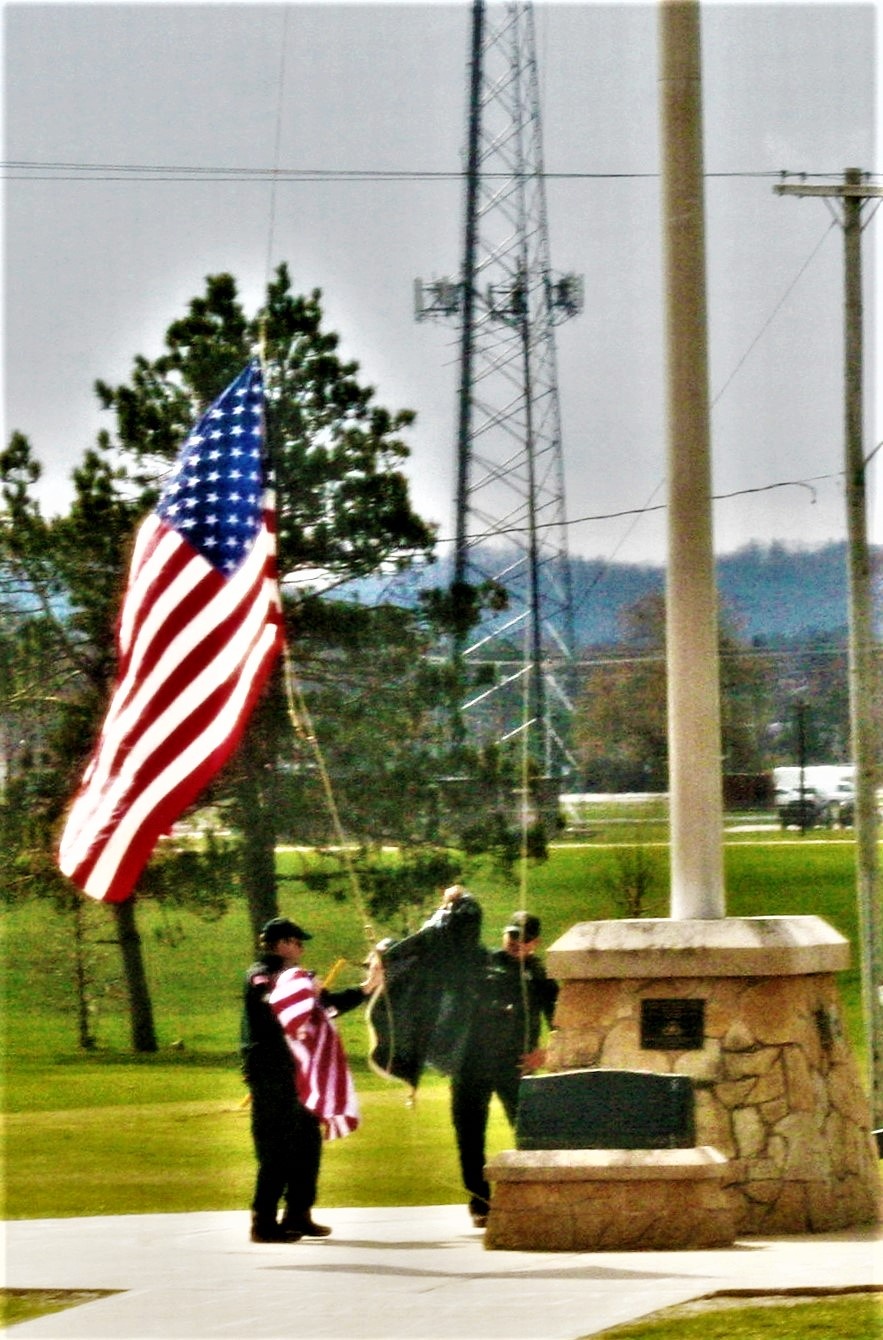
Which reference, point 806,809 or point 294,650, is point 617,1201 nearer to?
point 294,650

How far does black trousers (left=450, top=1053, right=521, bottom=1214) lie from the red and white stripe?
1.91 meters

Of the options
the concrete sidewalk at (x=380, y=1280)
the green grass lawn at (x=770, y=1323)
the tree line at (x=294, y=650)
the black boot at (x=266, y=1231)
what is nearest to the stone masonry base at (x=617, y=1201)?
the concrete sidewalk at (x=380, y=1280)

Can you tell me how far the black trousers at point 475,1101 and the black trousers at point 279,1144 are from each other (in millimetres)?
684

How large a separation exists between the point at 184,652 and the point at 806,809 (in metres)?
15.9

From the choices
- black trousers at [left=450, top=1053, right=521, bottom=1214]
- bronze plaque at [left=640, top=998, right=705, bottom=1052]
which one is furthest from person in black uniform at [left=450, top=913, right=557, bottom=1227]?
bronze plaque at [left=640, top=998, right=705, bottom=1052]

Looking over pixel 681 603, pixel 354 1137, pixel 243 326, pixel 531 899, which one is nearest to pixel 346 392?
pixel 243 326

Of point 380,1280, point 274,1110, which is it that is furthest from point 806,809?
point 380,1280

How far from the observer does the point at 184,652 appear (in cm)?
838

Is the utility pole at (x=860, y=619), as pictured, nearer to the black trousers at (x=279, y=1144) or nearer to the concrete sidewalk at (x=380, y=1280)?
the concrete sidewalk at (x=380, y=1280)

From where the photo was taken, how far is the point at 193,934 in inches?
818

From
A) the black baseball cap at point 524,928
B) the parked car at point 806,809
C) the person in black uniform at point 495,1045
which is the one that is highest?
the parked car at point 806,809

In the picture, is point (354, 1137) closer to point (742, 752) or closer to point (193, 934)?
point (193, 934)

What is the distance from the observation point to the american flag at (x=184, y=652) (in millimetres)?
8047

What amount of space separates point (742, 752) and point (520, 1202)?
14.2 m
